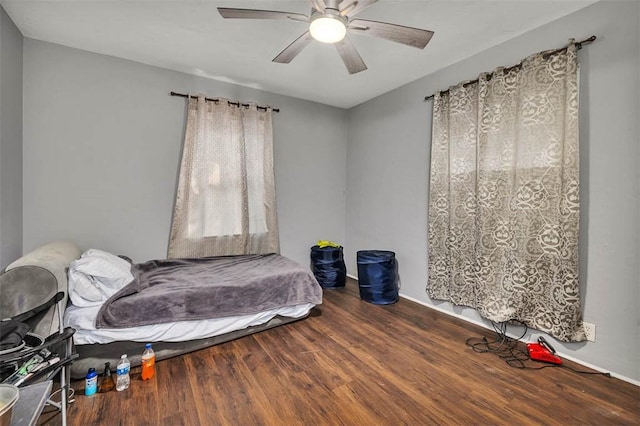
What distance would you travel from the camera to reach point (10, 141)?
2.21 m

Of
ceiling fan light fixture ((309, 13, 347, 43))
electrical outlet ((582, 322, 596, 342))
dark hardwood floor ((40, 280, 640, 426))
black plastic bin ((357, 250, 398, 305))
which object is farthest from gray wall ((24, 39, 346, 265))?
electrical outlet ((582, 322, 596, 342))

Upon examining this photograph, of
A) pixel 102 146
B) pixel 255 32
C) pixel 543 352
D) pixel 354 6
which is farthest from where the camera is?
pixel 102 146

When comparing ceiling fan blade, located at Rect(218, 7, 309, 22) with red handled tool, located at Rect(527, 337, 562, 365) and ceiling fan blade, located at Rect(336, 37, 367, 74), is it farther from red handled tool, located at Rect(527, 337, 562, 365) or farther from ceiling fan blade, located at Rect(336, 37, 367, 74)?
red handled tool, located at Rect(527, 337, 562, 365)

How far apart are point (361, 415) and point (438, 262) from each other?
1.84 meters

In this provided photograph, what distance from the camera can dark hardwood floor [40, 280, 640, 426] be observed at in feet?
5.11

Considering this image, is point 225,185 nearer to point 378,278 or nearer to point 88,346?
point 88,346

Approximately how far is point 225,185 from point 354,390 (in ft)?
8.04

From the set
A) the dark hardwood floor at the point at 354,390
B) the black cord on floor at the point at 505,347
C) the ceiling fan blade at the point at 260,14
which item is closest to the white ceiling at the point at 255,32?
the ceiling fan blade at the point at 260,14

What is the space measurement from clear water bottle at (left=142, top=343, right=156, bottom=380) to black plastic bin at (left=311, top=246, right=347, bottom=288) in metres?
2.21

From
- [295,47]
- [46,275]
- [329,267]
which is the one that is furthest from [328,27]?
[329,267]

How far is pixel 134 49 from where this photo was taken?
2635 millimetres

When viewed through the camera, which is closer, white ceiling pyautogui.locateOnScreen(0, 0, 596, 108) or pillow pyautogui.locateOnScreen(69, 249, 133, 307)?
pillow pyautogui.locateOnScreen(69, 249, 133, 307)

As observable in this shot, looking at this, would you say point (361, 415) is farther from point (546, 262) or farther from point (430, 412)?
point (546, 262)

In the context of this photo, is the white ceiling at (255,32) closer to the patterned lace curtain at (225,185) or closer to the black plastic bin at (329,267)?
the patterned lace curtain at (225,185)
